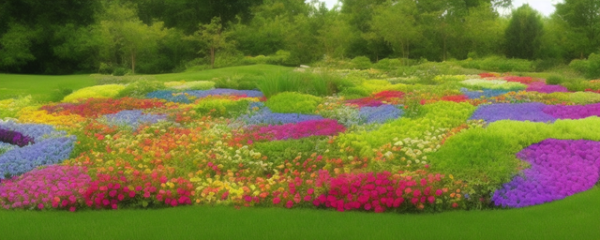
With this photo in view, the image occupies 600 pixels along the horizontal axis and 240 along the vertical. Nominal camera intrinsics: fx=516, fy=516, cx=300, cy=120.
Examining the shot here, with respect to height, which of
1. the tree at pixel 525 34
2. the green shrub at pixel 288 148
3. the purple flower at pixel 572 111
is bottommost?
the green shrub at pixel 288 148

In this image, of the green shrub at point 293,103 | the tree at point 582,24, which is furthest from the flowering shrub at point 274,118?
the tree at point 582,24

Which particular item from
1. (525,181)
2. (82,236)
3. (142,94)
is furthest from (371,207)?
(142,94)

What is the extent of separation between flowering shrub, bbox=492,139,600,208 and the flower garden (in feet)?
0.05

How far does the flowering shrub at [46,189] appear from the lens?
6016 millimetres

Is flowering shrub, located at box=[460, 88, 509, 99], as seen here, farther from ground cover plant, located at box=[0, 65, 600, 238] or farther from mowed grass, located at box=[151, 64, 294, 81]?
mowed grass, located at box=[151, 64, 294, 81]

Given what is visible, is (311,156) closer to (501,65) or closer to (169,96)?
(169,96)

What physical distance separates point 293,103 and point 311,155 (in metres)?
4.58

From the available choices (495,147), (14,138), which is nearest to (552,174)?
(495,147)

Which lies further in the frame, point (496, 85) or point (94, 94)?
point (94, 94)

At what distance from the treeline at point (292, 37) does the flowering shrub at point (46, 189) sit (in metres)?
25.7

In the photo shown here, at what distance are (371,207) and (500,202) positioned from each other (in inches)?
56.9

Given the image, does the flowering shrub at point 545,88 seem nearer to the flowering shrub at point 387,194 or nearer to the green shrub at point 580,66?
the green shrub at point 580,66

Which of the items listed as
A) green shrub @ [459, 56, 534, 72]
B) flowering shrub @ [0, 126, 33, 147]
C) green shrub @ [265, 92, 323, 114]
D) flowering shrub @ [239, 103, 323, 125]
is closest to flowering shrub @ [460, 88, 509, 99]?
green shrub @ [265, 92, 323, 114]

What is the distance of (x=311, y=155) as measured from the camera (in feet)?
25.2
